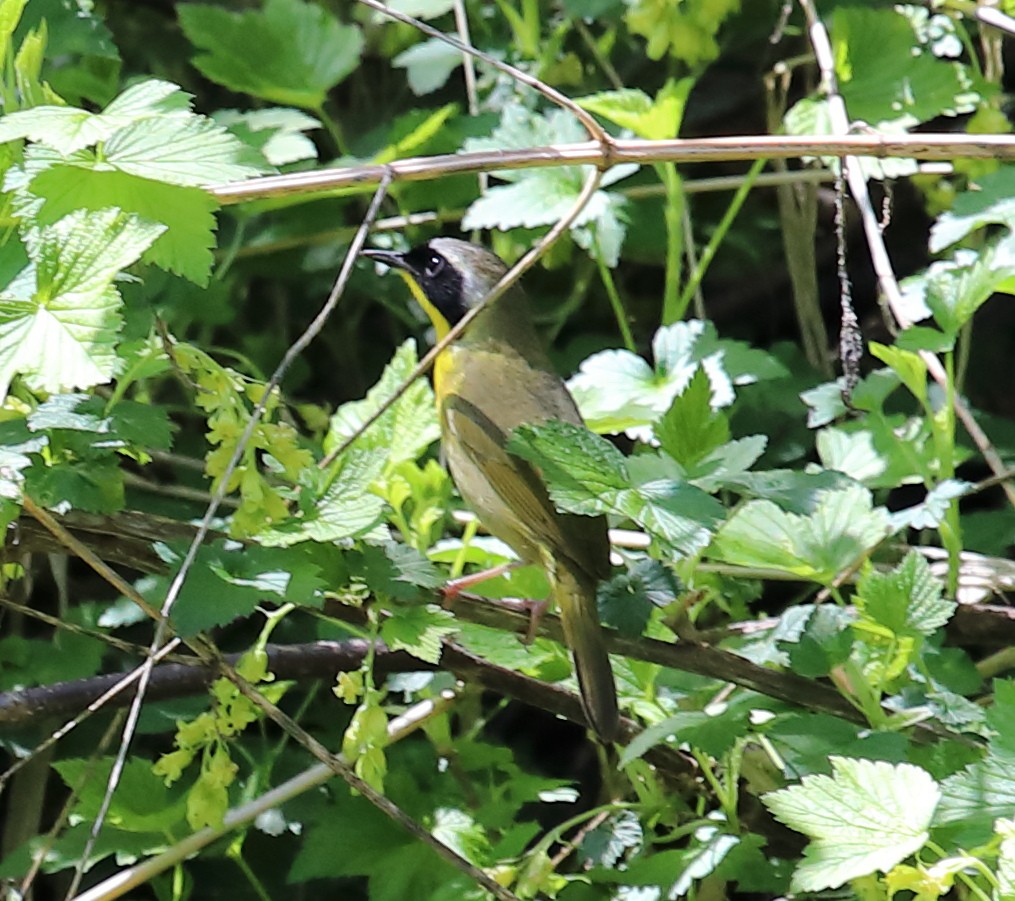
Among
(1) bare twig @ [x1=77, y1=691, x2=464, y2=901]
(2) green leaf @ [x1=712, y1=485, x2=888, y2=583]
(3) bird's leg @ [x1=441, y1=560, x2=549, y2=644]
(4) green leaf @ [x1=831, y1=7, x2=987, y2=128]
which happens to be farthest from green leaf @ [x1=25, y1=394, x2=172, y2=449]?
(4) green leaf @ [x1=831, y1=7, x2=987, y2=128]

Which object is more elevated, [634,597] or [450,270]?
[450,270]

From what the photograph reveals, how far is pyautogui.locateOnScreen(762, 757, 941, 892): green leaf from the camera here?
1228mm

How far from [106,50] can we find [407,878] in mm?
1289

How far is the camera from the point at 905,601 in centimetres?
159

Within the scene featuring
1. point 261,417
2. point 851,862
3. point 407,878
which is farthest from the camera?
point 407,878

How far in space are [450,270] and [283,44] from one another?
0.50 metres

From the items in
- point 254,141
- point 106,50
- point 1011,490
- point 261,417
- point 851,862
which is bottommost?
point 1011,490

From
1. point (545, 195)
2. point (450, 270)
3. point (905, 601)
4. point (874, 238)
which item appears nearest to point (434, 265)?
point (450, 270)

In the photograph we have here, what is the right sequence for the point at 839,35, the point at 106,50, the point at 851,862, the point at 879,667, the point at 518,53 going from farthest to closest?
the point at 518,53
the point at 839,35
the point at 106,50
the point at 879,667
the point at 851,862

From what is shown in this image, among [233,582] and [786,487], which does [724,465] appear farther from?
[233,582]

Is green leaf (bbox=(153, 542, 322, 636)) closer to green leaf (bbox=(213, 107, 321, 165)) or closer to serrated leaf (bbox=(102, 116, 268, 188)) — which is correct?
serrated leaf (bbox=(102, 116, 268, 188))

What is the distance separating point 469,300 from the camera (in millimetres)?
2430

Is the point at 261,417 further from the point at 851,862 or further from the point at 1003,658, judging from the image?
the point at 1003,658

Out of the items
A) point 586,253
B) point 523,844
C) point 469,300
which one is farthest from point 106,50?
point 523,844
